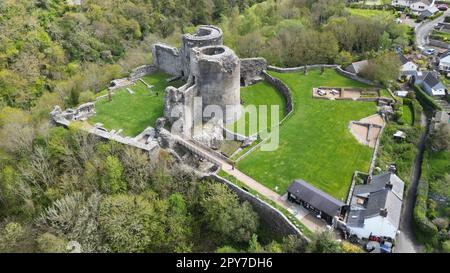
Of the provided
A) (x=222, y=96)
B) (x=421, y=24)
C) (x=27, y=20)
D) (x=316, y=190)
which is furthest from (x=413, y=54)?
(x=27, y=20)

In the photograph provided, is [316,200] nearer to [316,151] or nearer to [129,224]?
[316,151]

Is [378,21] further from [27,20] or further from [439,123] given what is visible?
[27,20]

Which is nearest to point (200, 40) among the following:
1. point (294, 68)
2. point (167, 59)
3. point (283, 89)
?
point (167, 59)

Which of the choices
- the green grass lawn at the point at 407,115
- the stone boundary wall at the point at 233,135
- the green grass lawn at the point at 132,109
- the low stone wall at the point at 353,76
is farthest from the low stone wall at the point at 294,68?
the stone boundary wall at the point at 233,135

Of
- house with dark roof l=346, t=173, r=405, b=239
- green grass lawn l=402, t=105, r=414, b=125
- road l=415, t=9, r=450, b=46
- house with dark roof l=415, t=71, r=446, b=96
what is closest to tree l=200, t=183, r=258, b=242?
house with dark roof l=346, t=173, r=405, b=239

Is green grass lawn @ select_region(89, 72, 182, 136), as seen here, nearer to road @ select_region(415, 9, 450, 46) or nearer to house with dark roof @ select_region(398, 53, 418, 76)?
house with dark roof @ select_region(398, 53, 418, 76)

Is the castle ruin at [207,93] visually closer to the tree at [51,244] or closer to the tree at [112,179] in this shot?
the tree at [112,179]

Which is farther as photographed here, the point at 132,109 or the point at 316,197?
the point at 132,109
